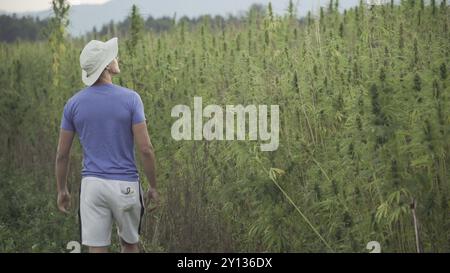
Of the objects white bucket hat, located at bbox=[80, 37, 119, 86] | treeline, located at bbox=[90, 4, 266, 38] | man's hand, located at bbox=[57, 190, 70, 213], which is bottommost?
man's hand, located at bbox=[57, 190, 70, 213]

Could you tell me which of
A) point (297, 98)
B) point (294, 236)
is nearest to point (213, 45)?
point (297, 98)

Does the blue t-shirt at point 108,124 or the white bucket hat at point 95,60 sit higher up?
the white bucket hat at point 95,60

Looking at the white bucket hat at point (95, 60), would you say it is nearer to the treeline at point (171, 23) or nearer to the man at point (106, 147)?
the man at point (106, 147)

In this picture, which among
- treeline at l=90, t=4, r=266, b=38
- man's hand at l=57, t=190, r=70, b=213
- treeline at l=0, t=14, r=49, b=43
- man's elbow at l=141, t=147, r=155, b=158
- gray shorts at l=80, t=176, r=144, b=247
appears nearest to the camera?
gray shorts at l=80, t=176, r=144, b=247

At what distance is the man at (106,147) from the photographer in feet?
15.0

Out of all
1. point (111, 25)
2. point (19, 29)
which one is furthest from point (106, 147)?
point (19, 29)

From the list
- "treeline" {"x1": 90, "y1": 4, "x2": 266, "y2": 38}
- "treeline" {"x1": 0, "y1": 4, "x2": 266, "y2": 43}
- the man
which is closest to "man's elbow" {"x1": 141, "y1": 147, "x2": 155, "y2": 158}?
the man

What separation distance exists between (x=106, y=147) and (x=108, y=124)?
0.43ft

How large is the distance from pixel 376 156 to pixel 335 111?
0.76 metres

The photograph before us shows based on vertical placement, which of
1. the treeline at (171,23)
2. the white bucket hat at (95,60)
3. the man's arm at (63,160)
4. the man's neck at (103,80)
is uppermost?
the treeline at (171,23)

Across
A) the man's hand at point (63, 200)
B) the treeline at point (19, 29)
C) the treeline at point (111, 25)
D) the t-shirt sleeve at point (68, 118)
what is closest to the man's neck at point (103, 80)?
the t-shirt sleeve at point (68, 118)

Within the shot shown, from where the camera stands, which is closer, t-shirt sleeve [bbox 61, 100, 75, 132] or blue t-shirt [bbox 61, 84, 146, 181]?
blue t-shirt [bbox 61, 84, 146, 181]

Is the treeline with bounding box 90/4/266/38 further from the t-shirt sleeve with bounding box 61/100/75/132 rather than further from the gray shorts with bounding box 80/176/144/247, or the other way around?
the gray shorts with bounding box 80/176/144/247

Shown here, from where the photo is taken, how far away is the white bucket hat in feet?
15.2
